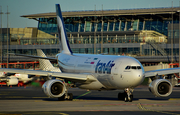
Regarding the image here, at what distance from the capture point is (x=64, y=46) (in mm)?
42750

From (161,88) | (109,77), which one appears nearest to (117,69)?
(109,77)

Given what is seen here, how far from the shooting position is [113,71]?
27547 millimetres

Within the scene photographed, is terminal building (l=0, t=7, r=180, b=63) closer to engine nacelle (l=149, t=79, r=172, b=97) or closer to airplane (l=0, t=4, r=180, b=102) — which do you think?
airplane (l=0, t=4, r=180, b=102)

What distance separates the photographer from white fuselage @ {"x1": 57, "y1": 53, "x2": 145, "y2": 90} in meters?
26.5

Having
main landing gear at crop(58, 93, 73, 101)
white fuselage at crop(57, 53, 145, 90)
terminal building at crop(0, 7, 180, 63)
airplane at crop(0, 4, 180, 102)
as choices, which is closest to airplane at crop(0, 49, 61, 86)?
main landing gear at crop(58, 93, 73, 101)

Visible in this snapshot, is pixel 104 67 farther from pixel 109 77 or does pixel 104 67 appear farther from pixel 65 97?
pixel 65 97

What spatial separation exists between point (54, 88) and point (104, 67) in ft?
16.0

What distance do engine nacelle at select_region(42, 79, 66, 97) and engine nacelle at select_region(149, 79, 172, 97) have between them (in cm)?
796

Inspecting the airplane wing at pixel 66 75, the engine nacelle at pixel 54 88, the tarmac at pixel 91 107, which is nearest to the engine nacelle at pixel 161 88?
the tarmac at pixel 91 107

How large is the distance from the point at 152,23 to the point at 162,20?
3417mm

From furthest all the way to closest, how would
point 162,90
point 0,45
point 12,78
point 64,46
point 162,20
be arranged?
point 162,20 → point 0,45 → point 12,78 → point 64,46 → point 162,90

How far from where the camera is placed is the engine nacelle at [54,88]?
2833cm

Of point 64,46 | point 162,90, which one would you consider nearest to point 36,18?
point 64,46
